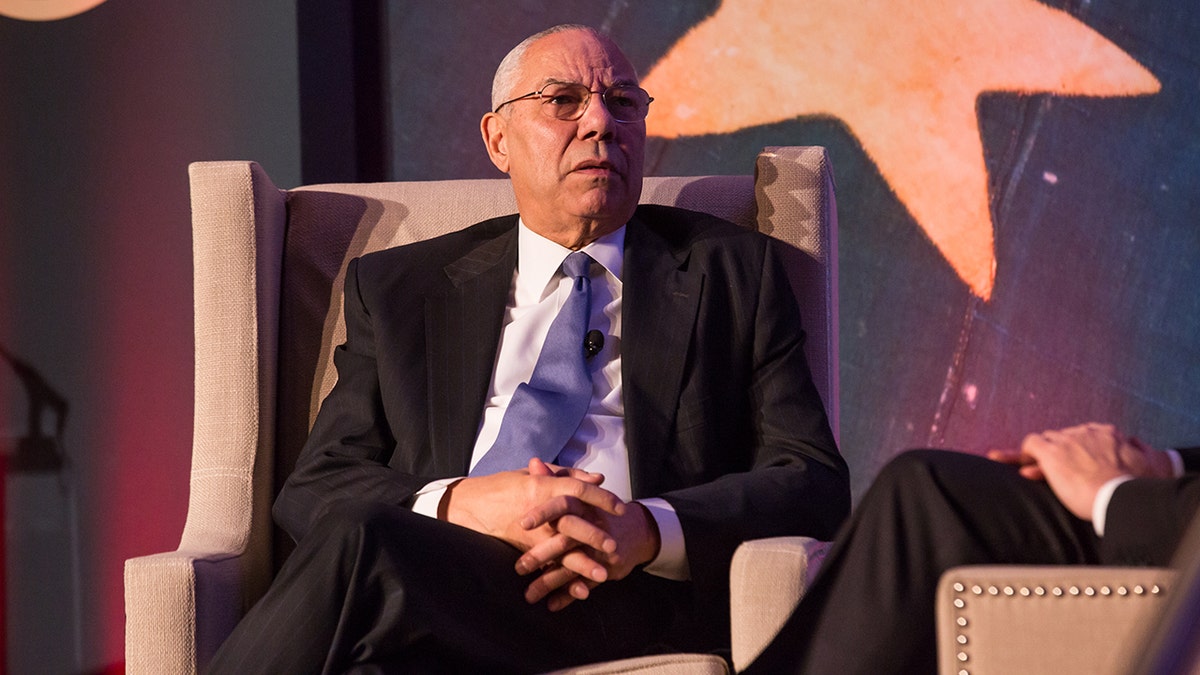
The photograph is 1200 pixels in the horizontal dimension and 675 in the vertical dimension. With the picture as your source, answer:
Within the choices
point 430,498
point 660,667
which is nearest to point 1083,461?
point 660,667

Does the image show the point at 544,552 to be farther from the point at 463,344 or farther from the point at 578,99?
the point at 578,99

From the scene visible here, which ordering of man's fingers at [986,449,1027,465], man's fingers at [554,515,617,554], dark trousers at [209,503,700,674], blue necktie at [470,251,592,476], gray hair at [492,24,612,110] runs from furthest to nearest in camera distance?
gray hair at [492,24,612,110]
blue necktie at [470,251,592,476]
man's fingers at [554,515,617,554]
dark trousers at [209,503,700,674]
man's fingers at [986,449,1027,465]

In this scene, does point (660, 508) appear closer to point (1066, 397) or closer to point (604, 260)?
point (604, 260)

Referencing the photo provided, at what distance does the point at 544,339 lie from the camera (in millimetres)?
1841

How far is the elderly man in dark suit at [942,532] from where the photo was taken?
110 centimetres

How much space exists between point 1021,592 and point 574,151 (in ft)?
3.56

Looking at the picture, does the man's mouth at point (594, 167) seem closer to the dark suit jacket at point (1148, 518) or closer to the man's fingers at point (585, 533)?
the man's fingers at point (585, 533)

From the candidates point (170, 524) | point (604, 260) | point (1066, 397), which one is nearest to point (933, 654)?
point (604, 260)

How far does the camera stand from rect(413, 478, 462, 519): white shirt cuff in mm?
1586

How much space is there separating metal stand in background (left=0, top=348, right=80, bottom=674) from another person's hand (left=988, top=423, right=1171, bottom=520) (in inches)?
84.9

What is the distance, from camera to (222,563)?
1610 mm

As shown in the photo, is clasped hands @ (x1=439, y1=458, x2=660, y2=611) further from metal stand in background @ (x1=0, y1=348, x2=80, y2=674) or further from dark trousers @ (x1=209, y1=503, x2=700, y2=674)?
metal stand in background @ (x1=0, y1=348, x2=80, y2=674)

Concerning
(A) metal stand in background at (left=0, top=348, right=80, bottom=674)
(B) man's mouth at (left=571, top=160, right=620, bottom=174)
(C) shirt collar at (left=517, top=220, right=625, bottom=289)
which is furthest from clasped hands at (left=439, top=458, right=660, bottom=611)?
(A) metal stand in background at (left=0, top=348, right=80, bottom=674)

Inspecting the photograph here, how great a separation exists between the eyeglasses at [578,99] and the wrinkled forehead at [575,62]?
11 mm
